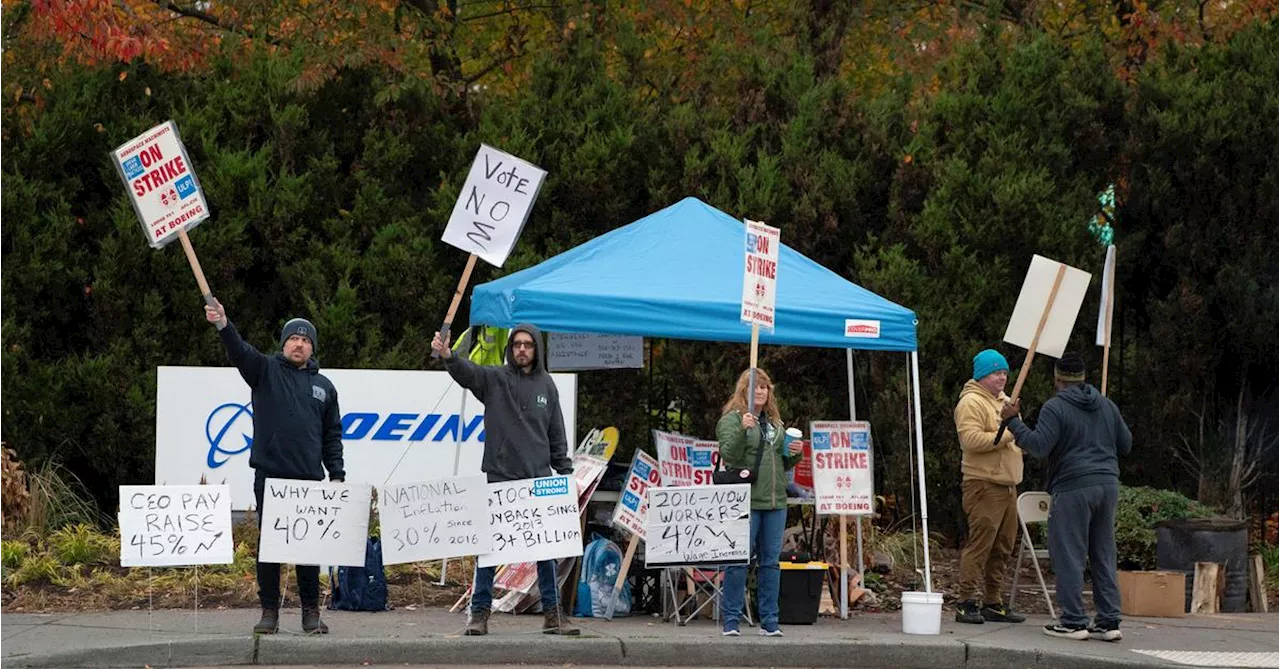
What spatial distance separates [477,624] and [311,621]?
952 millimetres

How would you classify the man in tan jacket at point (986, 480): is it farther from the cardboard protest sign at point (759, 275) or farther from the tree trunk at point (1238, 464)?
the tree trunk at point (1238, 464)

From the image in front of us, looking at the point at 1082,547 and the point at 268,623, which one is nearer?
the point at 268,623

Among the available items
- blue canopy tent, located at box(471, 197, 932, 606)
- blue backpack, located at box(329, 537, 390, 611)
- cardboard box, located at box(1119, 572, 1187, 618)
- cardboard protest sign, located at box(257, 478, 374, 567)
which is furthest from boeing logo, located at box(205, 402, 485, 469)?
cardboard box, located at box(1119, 572, 1187, 618)

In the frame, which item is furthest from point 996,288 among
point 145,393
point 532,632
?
point 145,393

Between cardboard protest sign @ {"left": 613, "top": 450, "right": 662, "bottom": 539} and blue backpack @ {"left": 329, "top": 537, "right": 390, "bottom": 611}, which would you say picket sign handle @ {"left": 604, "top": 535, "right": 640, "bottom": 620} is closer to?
cardboard protest sign @ {"left": 613, "top": 450, "right": 662, "bottom": 539}

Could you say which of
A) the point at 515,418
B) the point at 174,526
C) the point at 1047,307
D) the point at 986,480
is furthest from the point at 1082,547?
the point at 174,526

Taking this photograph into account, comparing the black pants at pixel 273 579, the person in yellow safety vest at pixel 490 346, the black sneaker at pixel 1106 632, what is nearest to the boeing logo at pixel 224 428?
the person in yellow safety vest at pixel 490 346

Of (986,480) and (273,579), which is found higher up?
(986,480)

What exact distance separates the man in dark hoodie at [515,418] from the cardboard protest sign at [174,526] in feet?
4.90

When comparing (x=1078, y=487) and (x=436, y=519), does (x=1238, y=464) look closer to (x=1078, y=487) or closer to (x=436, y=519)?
(x=1078, y=487)

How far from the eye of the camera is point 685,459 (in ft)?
39.0

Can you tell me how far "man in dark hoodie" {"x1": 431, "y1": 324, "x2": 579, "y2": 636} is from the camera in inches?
398

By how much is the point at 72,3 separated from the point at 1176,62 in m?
9.67

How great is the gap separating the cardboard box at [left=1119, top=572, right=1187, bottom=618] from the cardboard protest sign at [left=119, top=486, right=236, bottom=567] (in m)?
6.34
